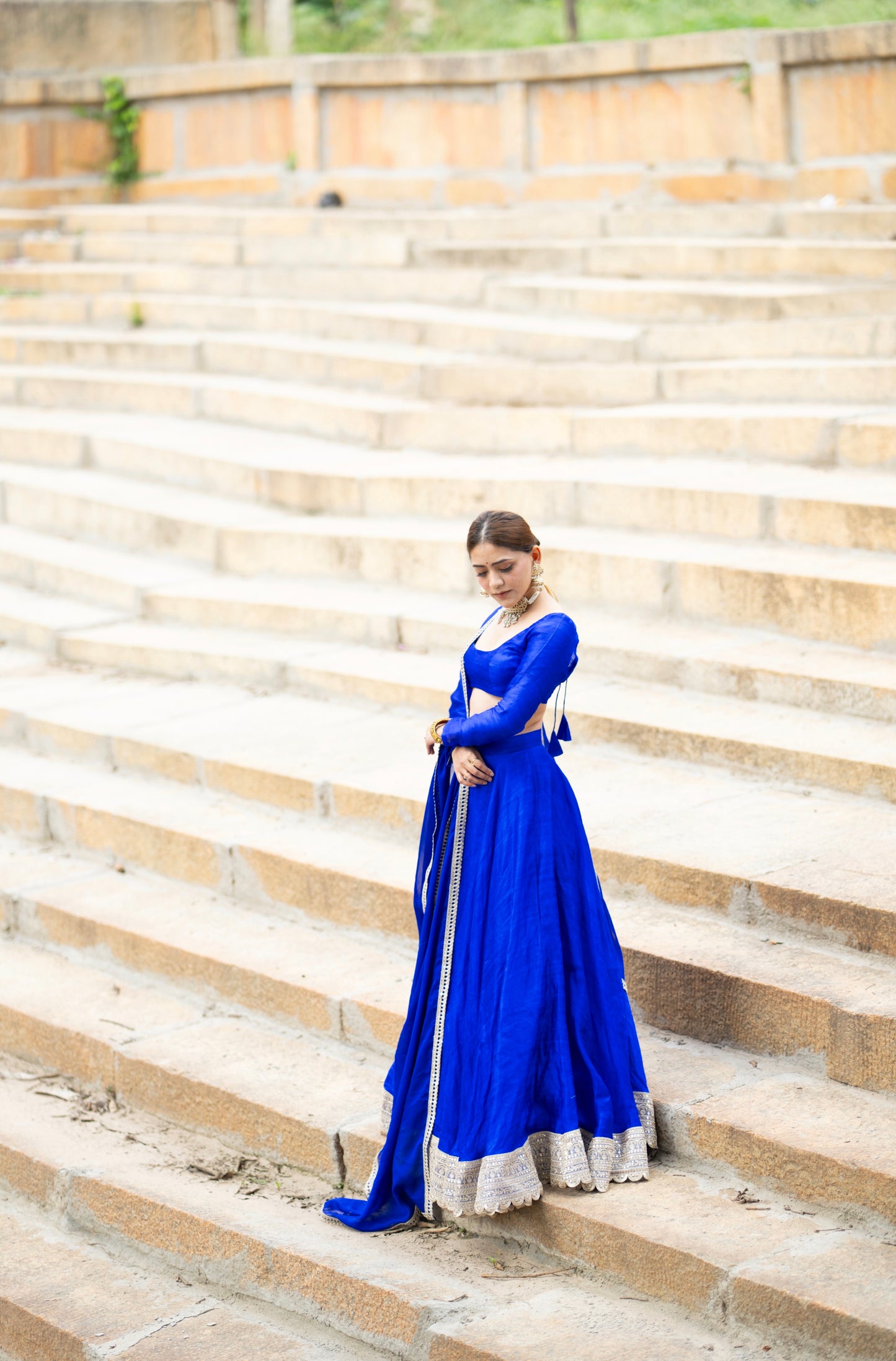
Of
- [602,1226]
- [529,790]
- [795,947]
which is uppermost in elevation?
[529,790]

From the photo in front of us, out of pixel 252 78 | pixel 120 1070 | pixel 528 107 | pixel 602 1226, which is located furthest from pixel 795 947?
pixel 252 78

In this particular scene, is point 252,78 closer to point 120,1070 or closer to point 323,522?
point 323,522

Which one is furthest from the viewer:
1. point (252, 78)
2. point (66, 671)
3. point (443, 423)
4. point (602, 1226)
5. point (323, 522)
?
point (252, 78)

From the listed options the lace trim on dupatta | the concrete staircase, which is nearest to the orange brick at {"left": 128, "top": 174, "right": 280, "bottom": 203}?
the concrete staircase

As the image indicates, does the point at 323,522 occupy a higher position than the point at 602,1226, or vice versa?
the point at 323,522

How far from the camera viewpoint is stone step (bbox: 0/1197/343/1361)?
12.1ft

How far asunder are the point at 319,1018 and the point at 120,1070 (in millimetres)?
654

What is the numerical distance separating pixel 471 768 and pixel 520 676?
0.81ft

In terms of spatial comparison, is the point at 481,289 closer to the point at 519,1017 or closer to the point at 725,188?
the point at 725,188

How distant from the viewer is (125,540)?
8734 millimetres

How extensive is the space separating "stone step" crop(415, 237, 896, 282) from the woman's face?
19.2ft

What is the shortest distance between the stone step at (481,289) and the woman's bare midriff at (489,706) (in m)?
5.33

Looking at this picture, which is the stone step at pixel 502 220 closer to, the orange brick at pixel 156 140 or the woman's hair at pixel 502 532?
the orange brick at pixel 156 140

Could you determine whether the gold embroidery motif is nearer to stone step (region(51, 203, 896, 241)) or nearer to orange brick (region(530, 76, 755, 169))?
stone step (region(51, 203, 896, 241))
